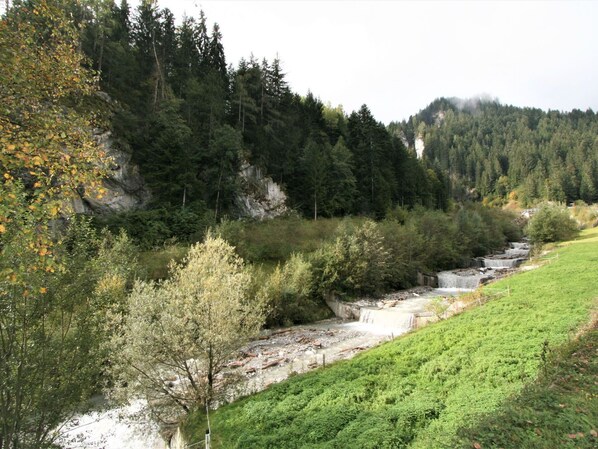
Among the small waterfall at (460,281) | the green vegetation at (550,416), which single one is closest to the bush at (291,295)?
the small waterfall at (460,281)

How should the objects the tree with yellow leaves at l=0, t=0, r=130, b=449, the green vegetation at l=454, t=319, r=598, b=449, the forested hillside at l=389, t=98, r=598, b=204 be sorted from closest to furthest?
the tree with yellow leaves at l=0, t=0, r=130, b=449 → the green vegetation at l=454, t=319, r=598, b=449 → the forested hillside at l=389, t=98, r=598, b=204

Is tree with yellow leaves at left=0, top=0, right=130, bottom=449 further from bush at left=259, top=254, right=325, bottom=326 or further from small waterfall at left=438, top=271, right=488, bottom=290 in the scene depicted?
small waterfall at left=438, top=271, right=488, bottom=290

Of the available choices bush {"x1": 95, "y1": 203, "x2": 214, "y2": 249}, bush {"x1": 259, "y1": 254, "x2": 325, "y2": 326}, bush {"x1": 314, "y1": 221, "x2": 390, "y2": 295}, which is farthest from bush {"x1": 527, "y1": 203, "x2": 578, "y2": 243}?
bush {"x1": 95, "y1": 203, "x2": 214, "y2": 249}

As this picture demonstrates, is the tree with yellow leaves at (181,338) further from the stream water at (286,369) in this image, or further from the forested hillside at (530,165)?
the forested hillside at (530,165)

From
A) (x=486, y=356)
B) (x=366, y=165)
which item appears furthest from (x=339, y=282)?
(x=366, y=165)

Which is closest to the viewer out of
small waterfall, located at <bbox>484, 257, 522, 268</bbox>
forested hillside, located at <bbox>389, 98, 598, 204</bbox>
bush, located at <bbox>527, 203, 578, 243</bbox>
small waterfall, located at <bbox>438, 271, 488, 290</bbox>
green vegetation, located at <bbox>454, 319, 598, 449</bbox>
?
green vegetation, located at <bbox>454, 319, 598, 449</bbox>

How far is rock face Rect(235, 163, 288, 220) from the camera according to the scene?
51.9 m

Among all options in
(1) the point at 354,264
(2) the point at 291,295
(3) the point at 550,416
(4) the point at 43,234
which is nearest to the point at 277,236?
(1) the point at 354,264

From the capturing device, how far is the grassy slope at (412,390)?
415 inches

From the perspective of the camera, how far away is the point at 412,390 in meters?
13.1

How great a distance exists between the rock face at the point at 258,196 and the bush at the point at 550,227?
47.4 m

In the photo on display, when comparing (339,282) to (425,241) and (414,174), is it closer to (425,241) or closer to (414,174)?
(425,241)

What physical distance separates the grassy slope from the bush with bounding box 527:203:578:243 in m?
50.6

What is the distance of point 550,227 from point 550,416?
6771 centimetres
